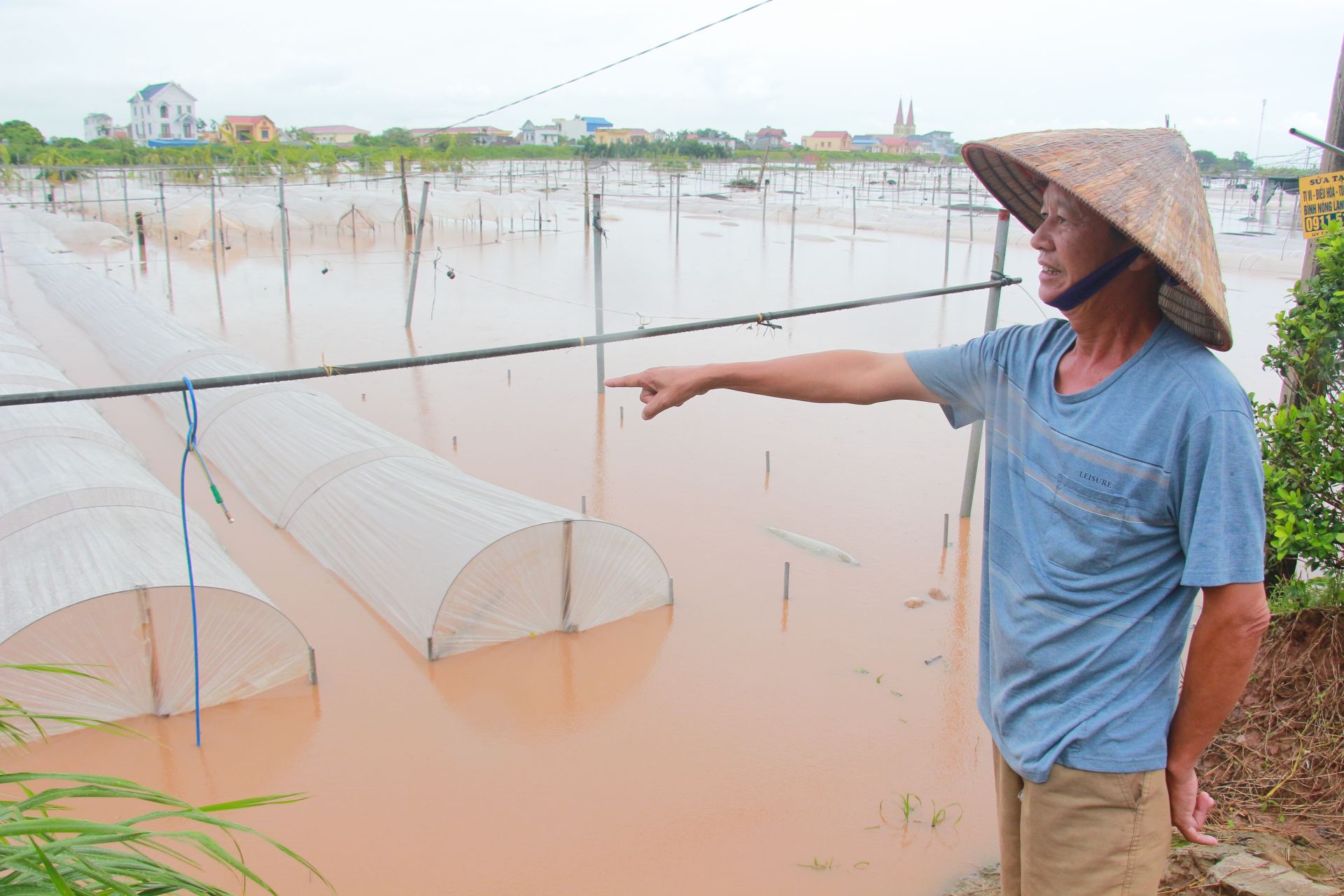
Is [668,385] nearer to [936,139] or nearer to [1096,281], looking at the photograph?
[1096,281]

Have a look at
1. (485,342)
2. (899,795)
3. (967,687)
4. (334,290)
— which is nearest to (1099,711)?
(899,795)

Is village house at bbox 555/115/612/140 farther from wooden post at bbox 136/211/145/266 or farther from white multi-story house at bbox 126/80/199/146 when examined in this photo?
wooden post at bbox 136/211/145/266

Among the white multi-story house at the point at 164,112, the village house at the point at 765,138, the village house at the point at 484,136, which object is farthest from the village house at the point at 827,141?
the white multi-story house at the point at 164,112

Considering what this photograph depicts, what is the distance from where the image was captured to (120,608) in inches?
157

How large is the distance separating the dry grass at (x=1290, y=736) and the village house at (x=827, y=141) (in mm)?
91815

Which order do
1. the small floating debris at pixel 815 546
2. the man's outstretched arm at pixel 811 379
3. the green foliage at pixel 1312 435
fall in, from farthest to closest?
the small floating debris at pixel 815 546 → the green foliage at pixel 1312 435 → the man's outstretched arm at pixel 811 379

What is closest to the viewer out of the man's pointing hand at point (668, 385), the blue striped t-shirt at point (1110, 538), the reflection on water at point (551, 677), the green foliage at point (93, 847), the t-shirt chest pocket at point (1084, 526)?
the green foliage at point (93, 847)

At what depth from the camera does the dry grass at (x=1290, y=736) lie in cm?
299

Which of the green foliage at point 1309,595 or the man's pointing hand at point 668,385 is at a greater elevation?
the man's pointing hand at point 668,385

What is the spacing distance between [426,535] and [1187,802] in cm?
395

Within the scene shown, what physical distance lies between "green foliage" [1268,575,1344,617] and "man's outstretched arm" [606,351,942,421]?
2.18m

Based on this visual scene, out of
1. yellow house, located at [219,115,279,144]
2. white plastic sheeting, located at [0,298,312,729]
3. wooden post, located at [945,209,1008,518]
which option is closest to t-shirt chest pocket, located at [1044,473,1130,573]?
wooden post, located at [945,209,1008,518]

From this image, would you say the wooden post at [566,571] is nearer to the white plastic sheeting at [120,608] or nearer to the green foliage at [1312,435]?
the white plastic sheeting at [120,608]

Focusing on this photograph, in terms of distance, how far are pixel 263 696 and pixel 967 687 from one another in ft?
10.4
